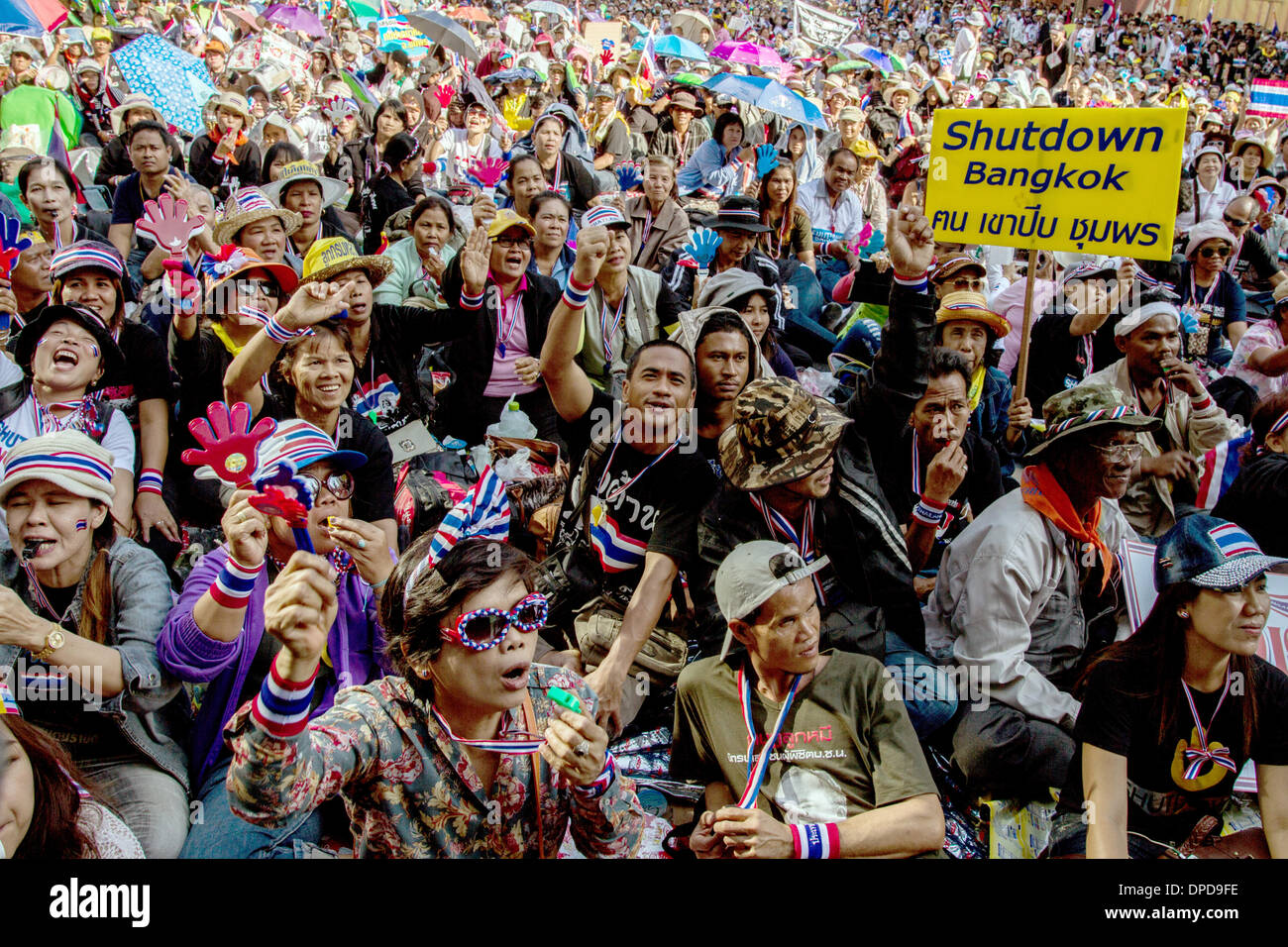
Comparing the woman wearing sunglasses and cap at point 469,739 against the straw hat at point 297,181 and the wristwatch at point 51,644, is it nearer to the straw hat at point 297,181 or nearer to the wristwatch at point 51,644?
the wristwatch at point 51,644

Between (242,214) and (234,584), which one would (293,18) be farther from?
(234,584)

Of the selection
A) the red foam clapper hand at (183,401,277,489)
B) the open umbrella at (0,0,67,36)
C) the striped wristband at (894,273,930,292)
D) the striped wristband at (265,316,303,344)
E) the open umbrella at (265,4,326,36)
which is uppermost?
the open umbrella at (265,4,326,36)

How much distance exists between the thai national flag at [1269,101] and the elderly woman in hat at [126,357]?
16056mm

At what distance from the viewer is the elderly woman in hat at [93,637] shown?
2.52 meters

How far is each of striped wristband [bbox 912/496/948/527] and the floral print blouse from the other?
1890 millimetres

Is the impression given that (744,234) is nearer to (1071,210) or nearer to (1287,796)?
(1071,210)

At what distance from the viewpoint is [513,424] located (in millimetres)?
4805

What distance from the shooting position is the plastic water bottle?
4.76 metres

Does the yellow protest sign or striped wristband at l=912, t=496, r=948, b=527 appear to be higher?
the yellow protest sign

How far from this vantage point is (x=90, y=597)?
2.69m

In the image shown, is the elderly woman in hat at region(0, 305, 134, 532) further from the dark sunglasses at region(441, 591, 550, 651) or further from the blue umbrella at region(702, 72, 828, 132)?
the blue umbrella at region(702, 72, 828, 132)

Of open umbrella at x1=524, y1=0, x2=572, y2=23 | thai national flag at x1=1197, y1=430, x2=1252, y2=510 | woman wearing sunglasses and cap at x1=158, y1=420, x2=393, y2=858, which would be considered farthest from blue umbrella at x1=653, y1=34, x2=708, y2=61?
woman wearing sunglasses and cap at x1=158, y1=420, x2=393, y2=858

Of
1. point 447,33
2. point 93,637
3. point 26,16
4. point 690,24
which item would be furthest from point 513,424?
point 690,24

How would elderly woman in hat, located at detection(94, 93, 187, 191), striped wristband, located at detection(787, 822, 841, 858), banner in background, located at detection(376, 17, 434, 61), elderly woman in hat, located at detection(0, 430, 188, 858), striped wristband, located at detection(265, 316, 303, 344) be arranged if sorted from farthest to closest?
banner in background, located at detection(376, 17, 434, 61) < elderly woman in hat, located at detection(94, 93, 187, 191) < striped wristband, located at detection(265, 316, 303, 344) < elderly woman in hat, located at detection(0, 430, 188, 858) < striped wristband, located at detection(787, 822, 841, 858)
